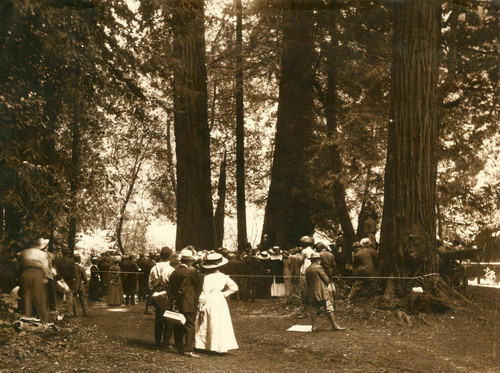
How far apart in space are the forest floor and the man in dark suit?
26 cm

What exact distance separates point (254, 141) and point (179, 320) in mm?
29769

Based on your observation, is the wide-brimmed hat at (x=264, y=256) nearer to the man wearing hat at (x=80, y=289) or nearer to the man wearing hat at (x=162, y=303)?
the man wearing hat at (x=80, y=289)

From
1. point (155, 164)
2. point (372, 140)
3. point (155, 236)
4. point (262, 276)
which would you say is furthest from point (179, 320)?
point (155, 236)

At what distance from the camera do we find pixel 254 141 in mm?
38906

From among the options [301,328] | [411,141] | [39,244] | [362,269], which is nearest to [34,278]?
[39,244]

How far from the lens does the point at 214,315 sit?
32.8ft

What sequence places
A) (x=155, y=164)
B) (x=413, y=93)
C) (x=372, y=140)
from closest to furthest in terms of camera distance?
(x=413, y=93), (x=372, y=140), (x=155, y=164)

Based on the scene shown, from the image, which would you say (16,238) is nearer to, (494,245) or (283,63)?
(494,245)

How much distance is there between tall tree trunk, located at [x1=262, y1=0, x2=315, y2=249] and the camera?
2322 cm

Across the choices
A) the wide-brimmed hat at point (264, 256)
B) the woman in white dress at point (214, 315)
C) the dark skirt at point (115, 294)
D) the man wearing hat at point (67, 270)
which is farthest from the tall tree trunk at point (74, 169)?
the wide-brimmed hat at point (264, 256)

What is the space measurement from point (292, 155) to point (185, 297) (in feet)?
46.9

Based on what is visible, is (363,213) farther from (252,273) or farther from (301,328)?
(301,328)

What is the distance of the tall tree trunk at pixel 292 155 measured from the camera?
23.2m

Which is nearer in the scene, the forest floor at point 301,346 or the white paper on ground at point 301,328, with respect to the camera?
the forest floor at point 301,346
